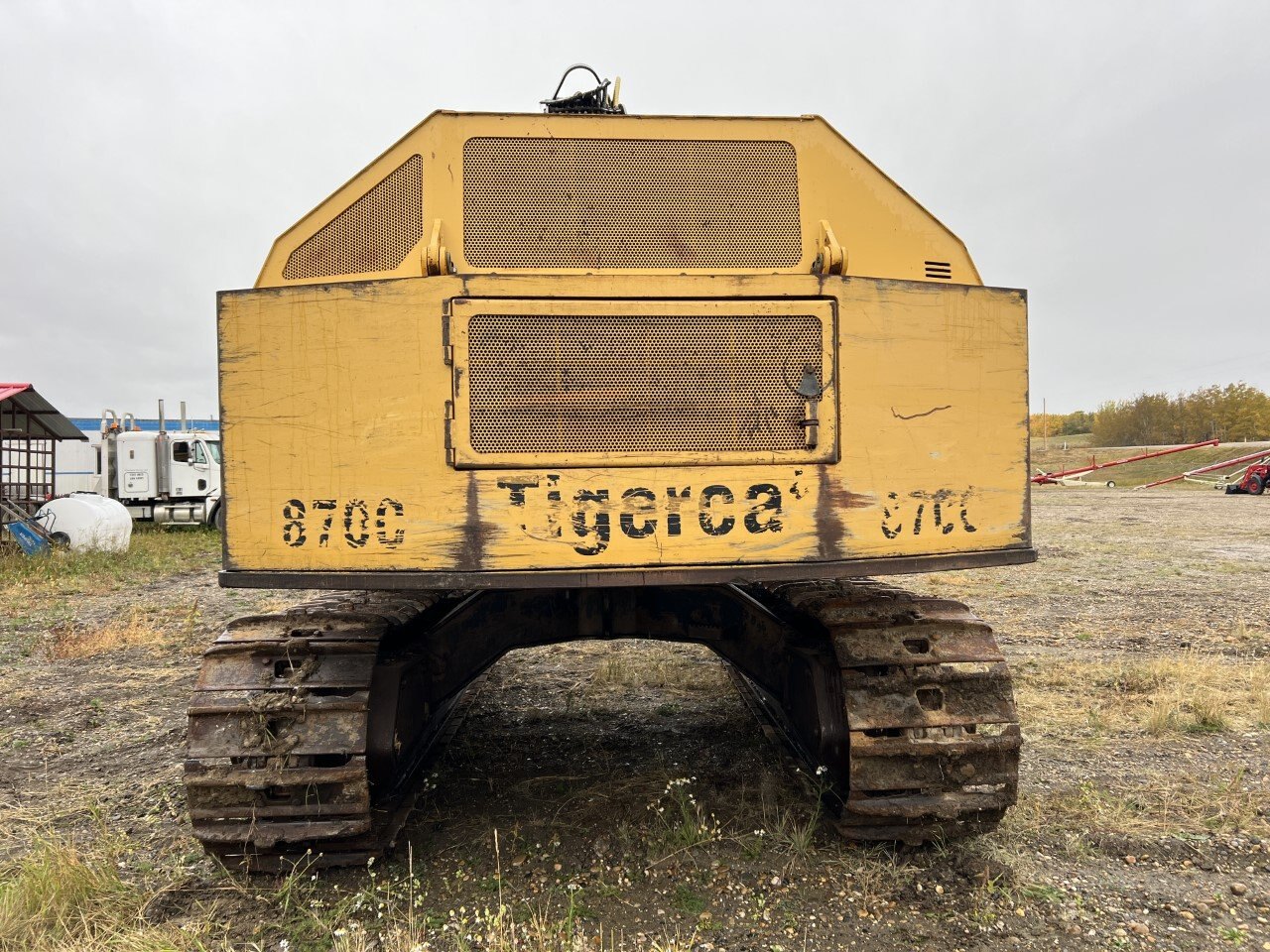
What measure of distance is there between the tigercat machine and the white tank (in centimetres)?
1367

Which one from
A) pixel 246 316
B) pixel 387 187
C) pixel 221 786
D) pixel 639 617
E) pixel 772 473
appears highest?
pixel 387 187

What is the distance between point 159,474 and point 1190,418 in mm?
73760

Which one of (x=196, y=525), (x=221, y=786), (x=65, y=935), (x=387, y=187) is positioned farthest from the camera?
(x=196, y=525)

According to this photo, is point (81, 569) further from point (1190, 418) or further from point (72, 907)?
point (1190, 418)

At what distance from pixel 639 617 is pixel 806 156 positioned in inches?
87.4

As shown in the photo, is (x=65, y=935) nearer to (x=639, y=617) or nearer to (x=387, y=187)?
(x=639, y=617)

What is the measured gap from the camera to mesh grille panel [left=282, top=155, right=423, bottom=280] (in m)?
2.88

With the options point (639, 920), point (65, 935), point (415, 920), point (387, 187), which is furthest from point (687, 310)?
point (65, 935)

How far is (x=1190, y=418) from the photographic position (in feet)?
210


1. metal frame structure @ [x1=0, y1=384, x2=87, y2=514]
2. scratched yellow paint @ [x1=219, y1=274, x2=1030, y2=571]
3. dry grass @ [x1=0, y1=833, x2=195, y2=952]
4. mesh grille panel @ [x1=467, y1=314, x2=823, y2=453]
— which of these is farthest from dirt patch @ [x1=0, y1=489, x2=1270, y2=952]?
metal frame structure @ [x1=0, y1=384, x2=87, y2=514]

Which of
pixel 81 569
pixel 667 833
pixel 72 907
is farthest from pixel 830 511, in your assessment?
pixel 81 569

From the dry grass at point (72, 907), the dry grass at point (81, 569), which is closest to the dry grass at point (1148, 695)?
the dry grass at point (72, 907)

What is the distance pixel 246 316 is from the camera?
8.69 feet

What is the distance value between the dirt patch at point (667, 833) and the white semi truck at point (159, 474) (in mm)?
15499
